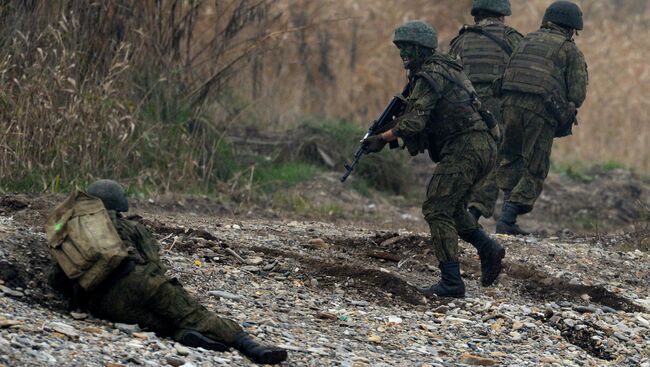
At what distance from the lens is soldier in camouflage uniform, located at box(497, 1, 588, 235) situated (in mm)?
9477

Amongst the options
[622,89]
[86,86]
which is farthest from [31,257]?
[622,89]

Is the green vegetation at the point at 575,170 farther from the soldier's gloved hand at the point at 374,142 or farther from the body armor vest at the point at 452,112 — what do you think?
the soldier's gloved hand at the point at 374,142

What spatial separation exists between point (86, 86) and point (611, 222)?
6232 millimetres

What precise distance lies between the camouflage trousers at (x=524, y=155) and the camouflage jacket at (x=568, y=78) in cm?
6

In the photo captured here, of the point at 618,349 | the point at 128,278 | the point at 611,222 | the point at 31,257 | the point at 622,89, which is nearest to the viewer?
the point at 128,278

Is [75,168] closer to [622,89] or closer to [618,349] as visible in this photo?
[618,349]

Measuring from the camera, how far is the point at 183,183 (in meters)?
11.0

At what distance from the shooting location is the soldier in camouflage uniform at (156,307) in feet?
18.6

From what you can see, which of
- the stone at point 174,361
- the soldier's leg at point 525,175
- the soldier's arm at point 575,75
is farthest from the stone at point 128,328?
the soldier's arm at point 575,75

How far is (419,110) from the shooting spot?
23.7 ft

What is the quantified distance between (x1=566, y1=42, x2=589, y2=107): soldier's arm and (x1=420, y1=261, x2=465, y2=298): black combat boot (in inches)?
103

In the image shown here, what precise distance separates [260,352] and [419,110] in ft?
7.17

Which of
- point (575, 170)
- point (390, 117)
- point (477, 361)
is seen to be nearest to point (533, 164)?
point (390, 117)

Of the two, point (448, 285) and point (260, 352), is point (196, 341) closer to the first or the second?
A: point (260, 352)
